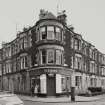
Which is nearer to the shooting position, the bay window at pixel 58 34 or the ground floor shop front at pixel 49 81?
the ground floor shop front at pixel 49 81

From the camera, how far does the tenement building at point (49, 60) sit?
28.5 metres

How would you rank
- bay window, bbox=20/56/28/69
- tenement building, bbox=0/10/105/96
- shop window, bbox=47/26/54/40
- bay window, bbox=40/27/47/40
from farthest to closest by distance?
1. bay window, bbox=20/56/28/69
2. bay window, bbox=40/27/47/40
3. shop window, bbox=47/26/54/40
4. tenement building, bbox=0/10/105/96

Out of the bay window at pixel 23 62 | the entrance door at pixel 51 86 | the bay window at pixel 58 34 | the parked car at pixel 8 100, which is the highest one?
the bay window at pixel 58 34

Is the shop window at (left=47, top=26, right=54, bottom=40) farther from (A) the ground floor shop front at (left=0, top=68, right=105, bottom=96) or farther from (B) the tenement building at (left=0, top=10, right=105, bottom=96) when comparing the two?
(A) the ground floor shop front at (left=0, top=68, right=105, bottom=96)

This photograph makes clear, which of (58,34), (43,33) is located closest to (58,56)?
(58,34)

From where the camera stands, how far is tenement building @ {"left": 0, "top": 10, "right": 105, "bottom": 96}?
28.5 metres

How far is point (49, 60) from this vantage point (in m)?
28.6

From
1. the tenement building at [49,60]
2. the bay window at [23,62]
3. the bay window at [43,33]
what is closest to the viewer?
the tenement building at [49,60]

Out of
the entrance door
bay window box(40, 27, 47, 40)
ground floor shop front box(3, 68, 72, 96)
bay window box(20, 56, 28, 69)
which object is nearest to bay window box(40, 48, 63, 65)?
ground floor shop front box(3, 68, 72, 96)

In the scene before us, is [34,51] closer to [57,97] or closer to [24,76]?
[24,76]

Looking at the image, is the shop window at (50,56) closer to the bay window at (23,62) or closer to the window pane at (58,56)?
the window pane at (58,56)

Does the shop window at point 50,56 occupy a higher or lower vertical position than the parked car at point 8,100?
higher

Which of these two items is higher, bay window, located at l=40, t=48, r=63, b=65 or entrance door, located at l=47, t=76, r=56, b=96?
bay window, located at l=40, t=48, r=63, b=65

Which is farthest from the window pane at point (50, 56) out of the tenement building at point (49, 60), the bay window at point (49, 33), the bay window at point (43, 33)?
the bay window at point (43, 33)
